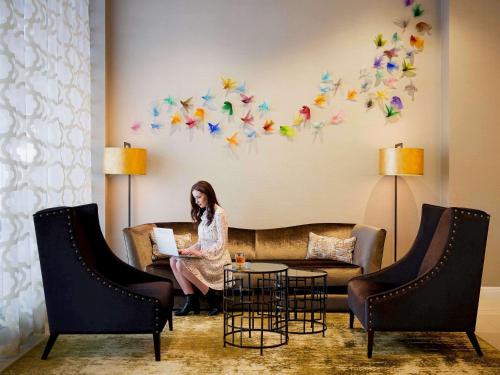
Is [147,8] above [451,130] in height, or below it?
above

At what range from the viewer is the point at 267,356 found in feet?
12.0


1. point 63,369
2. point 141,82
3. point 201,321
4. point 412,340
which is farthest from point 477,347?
point 141,82

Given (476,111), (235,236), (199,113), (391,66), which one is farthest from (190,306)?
(476,111)

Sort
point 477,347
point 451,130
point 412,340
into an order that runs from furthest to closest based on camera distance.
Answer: point 451,130, point 412,340, point 477,347

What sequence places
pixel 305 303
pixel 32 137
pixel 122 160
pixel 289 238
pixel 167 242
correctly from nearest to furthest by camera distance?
pixel 32 137
pixel 305 303
pixel 167 242
pixel 122 160
pixel 289 238

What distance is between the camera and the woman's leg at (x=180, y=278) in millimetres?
4766

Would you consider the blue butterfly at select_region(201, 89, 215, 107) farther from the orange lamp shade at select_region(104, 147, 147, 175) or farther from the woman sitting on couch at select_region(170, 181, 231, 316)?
the woman sitting on couch at select_region(170, 181, 231, 316)

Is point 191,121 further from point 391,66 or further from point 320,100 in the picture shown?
point 391,66

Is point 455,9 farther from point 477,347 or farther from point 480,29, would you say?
point 477,347

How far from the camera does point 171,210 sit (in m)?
6.02

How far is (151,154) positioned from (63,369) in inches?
117

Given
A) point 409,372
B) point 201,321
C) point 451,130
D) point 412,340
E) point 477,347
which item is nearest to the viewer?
point 409,372

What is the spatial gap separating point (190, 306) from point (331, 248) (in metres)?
1.45

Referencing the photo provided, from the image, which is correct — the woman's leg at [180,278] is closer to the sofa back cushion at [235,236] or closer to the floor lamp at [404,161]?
the sofa back cushion at [235,236]
